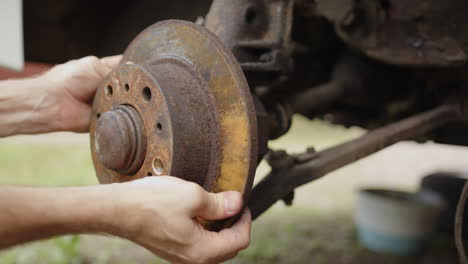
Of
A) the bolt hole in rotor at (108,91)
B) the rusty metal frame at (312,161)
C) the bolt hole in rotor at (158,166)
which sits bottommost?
the rusty metal frame at (312,161)

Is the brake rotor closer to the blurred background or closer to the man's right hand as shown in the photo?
the man's right hand

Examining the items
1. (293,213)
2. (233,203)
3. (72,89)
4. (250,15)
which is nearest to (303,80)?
(250,15)

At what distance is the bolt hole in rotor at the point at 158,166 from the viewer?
71 cm

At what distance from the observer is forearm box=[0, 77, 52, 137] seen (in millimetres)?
1017

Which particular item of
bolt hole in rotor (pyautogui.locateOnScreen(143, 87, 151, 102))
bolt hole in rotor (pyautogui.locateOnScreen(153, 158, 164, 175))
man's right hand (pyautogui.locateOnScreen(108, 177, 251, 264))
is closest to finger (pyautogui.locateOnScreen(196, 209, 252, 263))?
man's right hand (pyautogui.locateOnScreen(108, 177, 251, 264))

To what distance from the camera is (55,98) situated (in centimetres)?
101

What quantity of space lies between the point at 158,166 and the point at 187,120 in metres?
0.09

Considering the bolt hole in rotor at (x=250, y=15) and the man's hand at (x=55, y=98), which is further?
the man's hand at (x=55, y=98)

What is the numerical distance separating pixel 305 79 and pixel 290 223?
34.8 inches

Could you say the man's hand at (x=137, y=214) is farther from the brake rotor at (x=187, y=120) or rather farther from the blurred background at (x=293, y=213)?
the blurred background at (x=293, y=213)

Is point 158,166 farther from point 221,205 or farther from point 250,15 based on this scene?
point 250,15

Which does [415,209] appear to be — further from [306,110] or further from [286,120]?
[286,120]

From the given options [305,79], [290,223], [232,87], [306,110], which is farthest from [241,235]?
[290,223]

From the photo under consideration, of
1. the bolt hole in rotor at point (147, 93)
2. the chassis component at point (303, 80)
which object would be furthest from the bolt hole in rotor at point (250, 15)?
the bolt hole in rotor at point (147, 93)
